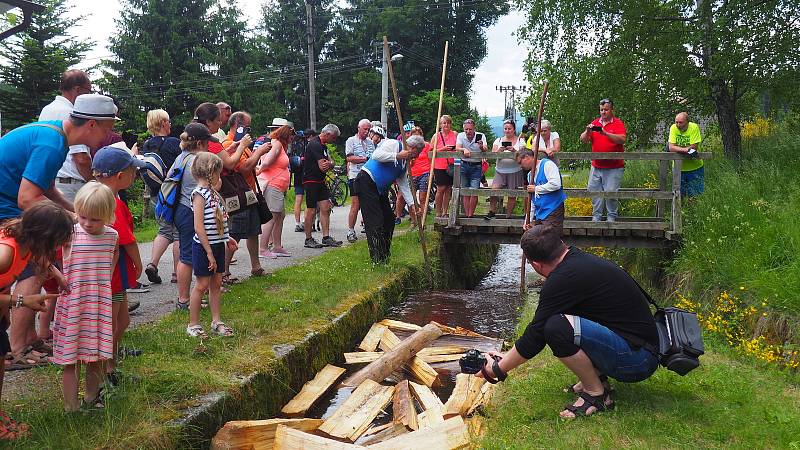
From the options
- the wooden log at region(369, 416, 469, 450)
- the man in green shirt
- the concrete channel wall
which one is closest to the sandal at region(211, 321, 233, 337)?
the concrete channel wall

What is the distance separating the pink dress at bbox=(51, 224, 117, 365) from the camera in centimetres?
362

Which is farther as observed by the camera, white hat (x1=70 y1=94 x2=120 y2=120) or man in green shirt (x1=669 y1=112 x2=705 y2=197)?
man in green shirt (x1=669 y1=112 x2=705 y2=197)

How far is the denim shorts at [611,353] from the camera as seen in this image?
13.5 feet

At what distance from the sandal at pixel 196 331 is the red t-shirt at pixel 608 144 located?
21.8ft

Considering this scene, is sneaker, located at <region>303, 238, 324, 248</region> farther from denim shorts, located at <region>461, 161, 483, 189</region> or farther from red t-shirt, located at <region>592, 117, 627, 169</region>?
red t-shirt, located at <region>592, 117, 627, 169</region>

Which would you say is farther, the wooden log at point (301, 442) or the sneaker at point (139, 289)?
the sneaker at point (139, 289)

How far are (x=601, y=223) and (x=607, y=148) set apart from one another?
1.23 metres

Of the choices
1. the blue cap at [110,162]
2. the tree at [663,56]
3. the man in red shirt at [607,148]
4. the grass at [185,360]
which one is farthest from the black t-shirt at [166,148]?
the tree at [663,56]

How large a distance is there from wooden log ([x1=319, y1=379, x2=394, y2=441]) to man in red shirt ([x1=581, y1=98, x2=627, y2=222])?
5633 mm

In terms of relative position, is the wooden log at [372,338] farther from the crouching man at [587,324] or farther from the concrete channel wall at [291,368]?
the crouching man at [587,324]

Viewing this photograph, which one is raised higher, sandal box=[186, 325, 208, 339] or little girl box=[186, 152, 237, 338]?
little girl box=[186, 152, 237, 338]

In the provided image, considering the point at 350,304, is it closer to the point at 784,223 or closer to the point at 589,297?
the point at 589,297

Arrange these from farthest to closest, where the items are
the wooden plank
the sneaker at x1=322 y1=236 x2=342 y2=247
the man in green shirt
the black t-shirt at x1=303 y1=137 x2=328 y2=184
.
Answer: the sneaker at x1=322 y1=236 x2=342 y2=247 < the black t-shirt at x1=303 y1=137 x2=328 y2=184 < the man in green shirt < the wooden plank

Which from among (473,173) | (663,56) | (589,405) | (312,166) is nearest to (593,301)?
(589,405)
